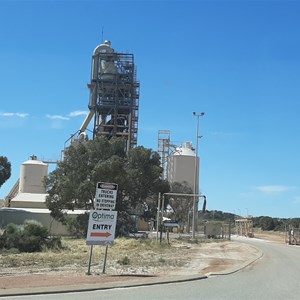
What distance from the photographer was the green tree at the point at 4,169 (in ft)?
227

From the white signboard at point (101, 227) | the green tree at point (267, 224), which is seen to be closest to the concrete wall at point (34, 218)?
the white signboard at point (101, 227)

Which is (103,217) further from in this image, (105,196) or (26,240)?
(26,240)

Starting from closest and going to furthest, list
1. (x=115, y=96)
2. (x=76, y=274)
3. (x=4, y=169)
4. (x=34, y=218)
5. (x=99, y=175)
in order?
(x=76, y=274)
(x=99, y=175)
(x=34, y=218)
(x=4, y=169)
(x=115, y=96)

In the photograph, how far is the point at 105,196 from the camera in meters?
18.0

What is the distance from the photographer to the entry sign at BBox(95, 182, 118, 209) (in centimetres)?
1781

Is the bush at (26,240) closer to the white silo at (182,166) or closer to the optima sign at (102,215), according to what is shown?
the optima sign at (102,215)

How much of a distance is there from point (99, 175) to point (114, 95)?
114 feet

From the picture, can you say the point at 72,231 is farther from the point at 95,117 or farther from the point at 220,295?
the point at 220,295

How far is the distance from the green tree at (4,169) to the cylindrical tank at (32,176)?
716 inches

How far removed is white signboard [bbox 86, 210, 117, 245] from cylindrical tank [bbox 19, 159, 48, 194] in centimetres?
7260

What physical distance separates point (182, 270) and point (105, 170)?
3130cm

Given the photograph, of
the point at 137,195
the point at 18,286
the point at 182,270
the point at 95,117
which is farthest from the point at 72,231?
the point at 18,286

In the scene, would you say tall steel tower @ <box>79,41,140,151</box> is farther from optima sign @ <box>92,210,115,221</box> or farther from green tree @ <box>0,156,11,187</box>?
optima sign @ <box>92,210,115,221</box>

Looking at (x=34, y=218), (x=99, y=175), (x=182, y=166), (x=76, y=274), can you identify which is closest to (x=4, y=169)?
(x=34, y=218)
